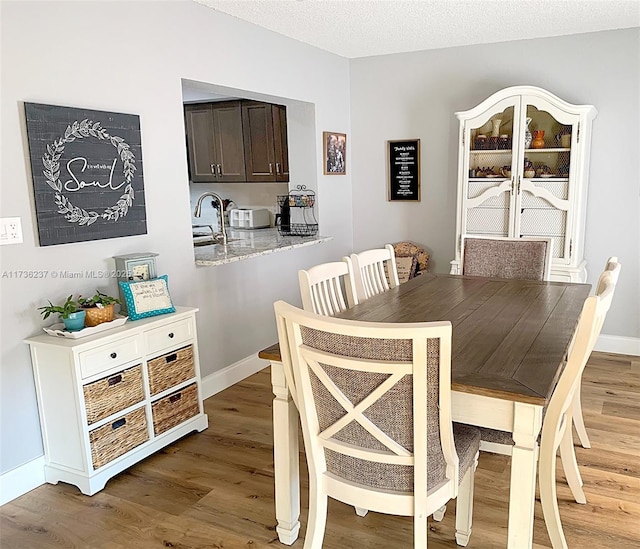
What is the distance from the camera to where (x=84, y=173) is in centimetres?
259

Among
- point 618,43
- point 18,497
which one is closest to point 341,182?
point 618,43

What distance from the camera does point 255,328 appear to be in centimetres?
395

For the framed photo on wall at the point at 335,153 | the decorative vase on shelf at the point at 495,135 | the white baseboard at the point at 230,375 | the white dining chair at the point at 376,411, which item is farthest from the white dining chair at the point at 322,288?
the framed photo on wall at the point at 335,153

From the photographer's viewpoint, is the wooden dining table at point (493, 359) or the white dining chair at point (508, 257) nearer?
the wooden dining table at point (493, 359)

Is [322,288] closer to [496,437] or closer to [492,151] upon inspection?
[496,437]

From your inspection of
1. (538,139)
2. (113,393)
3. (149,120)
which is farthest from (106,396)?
(538,139)

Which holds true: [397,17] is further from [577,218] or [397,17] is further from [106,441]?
[106,441]

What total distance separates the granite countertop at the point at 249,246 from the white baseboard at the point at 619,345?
2.20 m

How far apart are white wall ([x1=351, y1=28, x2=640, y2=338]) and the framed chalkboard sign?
0.06m

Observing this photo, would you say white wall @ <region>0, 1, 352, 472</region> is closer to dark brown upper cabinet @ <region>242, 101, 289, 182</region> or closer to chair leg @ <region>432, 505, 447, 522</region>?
dark brown upper cabinet @ <region>242, 101, 289, 182</region>

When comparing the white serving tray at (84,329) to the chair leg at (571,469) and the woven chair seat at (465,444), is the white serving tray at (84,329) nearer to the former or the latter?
the woven chair seat at (465,444)

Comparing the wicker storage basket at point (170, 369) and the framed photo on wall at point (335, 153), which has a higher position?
the framed photo on wall at point (335, 153)

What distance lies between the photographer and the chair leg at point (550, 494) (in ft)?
5.98

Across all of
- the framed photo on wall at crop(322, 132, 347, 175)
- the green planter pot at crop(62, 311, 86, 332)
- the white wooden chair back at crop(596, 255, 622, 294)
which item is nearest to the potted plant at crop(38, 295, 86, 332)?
the green planter pot at crop(62, 311, 86, 332)
